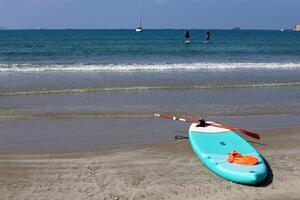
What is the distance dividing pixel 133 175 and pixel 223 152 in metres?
1.83

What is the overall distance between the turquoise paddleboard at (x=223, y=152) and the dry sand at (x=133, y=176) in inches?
5.2

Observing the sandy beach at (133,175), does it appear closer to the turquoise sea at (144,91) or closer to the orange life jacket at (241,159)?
the orange life jacket at (241,159)

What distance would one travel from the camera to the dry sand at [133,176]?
23.4ft

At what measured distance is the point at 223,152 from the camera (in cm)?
868

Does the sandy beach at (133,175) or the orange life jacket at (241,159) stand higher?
the orange life jacket at (241,159)

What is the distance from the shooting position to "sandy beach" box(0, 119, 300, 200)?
712 centimetres

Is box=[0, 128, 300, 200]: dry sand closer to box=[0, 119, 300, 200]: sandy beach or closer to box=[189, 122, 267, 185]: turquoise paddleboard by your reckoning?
box=[0, 119, 300, 200]: sandy beach

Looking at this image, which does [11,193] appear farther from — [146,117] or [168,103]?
[168,103]

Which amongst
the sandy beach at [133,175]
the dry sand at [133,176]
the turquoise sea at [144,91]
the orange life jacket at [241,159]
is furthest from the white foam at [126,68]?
the orange life jacket at [241,159]

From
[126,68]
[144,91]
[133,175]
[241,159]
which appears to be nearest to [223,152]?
[241,159]

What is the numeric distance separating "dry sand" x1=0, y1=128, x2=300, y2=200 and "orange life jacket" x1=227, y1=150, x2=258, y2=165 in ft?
1.22

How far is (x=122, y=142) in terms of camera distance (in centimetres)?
1010

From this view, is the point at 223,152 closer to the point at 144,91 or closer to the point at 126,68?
the point at 144,91

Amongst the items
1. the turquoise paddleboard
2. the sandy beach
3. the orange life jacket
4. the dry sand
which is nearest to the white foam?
the turquoise paddleboard
